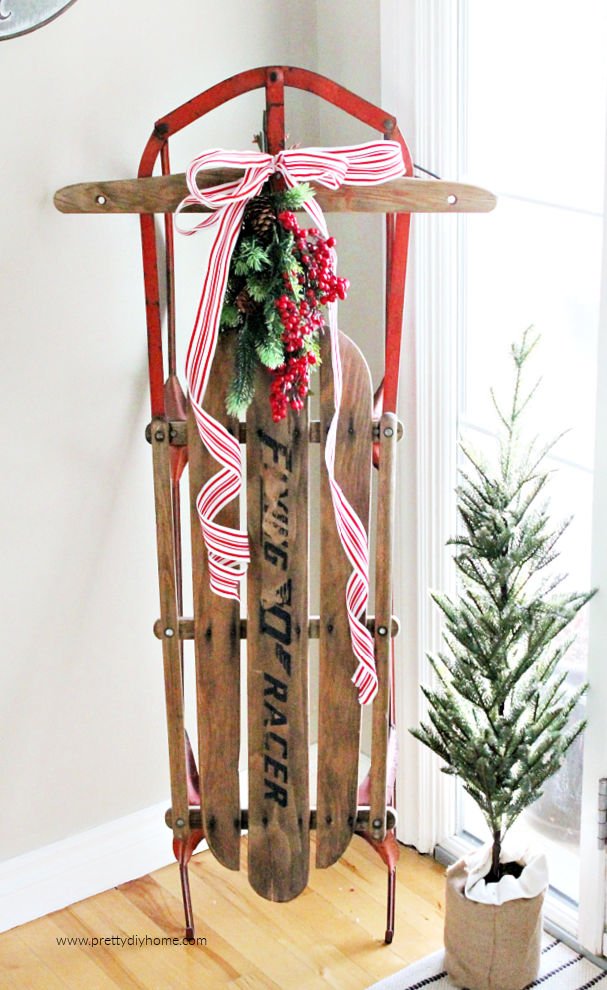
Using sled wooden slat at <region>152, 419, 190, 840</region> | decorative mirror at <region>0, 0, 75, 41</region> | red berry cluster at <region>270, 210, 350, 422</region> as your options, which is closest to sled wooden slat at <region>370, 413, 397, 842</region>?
red berry cluster at <region>270, 210, 350, 422</region>

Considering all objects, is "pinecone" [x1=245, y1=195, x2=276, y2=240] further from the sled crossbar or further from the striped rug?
the striped rug

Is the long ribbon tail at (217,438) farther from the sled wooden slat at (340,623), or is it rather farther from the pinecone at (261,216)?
the sled wooden slat at (340,623)

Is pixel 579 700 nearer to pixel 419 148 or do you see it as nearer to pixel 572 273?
pixel 572 273

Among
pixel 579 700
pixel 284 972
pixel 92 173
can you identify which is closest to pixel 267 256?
pixel 92 173

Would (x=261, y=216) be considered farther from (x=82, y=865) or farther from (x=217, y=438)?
(x=82, y=865)

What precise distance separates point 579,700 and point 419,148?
1.08 m

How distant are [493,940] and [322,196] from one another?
137 centimetres

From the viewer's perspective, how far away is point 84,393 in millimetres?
2436

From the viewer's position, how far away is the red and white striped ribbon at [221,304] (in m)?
1.97

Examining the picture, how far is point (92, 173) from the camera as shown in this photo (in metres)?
2.34

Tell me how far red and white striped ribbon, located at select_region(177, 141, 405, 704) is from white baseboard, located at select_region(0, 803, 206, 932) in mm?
791

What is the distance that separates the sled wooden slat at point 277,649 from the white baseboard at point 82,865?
413mm

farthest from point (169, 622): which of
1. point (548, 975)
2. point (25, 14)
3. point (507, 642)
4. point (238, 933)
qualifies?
point (25, 14)

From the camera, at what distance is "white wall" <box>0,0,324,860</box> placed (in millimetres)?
2285
